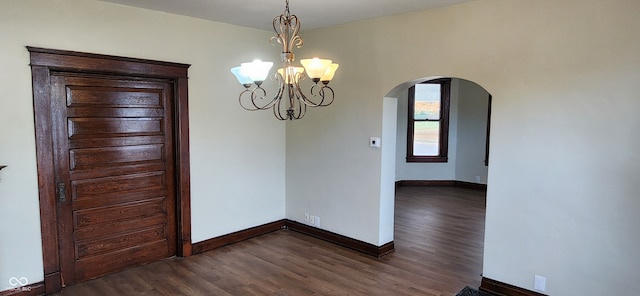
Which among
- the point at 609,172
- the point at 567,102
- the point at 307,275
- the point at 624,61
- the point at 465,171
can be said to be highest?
the point at 624,61

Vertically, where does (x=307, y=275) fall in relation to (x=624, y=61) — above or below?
below

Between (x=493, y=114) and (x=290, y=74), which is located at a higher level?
(x=290, y=74)

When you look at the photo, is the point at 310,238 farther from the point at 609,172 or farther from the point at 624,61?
the point at 624,61

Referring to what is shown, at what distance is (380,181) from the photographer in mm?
4152

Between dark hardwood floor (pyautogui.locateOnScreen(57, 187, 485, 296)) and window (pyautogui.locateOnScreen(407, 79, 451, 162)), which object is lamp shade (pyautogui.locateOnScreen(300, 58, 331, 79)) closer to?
dark hardwood floor (pyautogui.locateOnScreen(57, 187, 485, 296))

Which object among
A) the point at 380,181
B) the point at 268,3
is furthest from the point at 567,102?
the point at 268,3

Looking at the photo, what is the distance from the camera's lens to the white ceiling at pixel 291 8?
134 inches

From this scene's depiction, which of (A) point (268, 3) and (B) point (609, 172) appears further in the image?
(A) point (268, 3)

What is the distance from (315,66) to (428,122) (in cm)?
623

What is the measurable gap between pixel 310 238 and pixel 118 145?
7.94 ft

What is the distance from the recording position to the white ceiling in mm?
3412

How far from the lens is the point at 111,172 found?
3674mm

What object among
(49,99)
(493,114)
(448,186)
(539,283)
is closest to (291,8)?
(493,114)

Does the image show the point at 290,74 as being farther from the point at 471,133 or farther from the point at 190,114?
the point at 471,133
